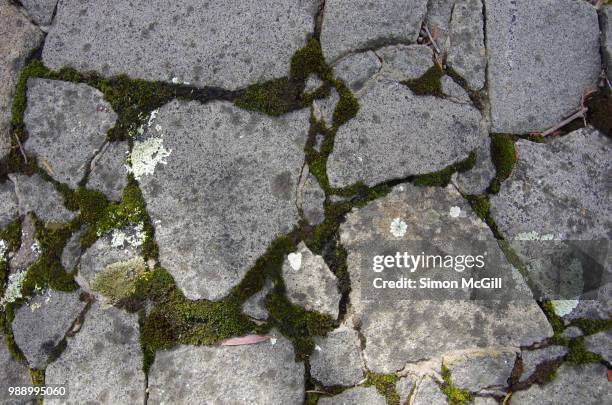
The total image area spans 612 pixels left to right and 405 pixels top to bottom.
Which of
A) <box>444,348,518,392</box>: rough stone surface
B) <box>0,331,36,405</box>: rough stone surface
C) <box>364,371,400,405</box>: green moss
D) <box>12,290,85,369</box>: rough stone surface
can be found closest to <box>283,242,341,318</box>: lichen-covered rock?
<box>364,371,400,405</box>: green moss

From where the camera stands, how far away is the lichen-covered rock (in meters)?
2.01

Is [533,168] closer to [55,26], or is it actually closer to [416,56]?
[416,56]

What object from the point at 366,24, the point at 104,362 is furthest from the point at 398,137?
the point at 104,362

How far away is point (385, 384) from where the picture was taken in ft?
6.63

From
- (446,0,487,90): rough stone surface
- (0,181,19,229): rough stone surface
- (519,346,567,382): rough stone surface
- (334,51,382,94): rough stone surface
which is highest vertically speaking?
(446,0,487,90): rough stone surface

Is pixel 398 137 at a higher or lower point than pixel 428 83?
lower

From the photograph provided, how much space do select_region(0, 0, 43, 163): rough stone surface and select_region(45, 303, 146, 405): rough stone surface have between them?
2.92 ft

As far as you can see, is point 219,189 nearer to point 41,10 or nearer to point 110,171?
point 110,171

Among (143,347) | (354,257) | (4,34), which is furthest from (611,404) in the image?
(4,34)

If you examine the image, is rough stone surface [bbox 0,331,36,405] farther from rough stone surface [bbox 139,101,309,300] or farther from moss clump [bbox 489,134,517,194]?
moss clump [bbox 489,134,517,194]

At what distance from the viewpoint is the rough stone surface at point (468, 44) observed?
2.12 m

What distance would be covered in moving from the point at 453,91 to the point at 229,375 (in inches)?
60.4

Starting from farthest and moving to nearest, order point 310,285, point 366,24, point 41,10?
1. point 41,10
2. point 366,24
3. point 310,285

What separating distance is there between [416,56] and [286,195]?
827mm
